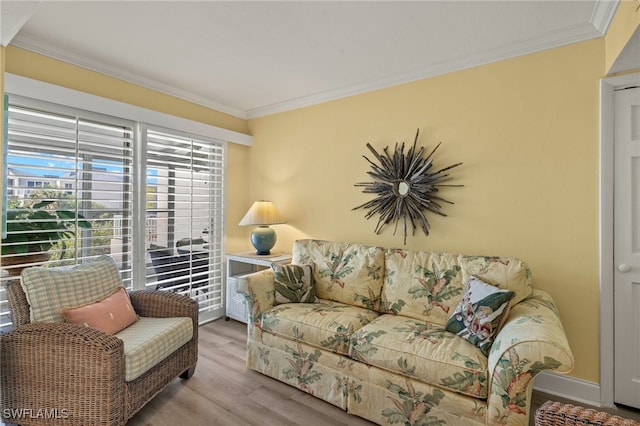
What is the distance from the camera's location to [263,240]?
349 cm

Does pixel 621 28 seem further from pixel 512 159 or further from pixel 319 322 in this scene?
pixel 319 322

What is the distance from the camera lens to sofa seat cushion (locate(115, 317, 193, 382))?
185cm

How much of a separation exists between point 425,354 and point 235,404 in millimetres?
1286

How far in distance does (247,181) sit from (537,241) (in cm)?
314

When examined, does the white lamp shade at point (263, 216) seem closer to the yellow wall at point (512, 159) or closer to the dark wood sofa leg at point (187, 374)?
the yellow wall at point (512, 159)

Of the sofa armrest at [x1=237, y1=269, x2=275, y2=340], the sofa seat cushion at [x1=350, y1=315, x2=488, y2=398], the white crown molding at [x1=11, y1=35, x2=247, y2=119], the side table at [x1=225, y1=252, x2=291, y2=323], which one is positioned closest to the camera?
the sofa seat cushion at [x1=350, y1=315, x2=488, y2=398]

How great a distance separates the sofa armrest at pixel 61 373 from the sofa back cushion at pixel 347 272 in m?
1.56

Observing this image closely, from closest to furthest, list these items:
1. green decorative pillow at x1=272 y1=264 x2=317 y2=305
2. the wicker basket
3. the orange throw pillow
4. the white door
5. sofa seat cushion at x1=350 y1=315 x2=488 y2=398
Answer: the wicker basket
sofa seat cushion at x1=350 y1=315 x2=488 y2=398
the orange throw pillow
the white door
green decorative pillow at x1=272 y1=264 x2=317 y2=305

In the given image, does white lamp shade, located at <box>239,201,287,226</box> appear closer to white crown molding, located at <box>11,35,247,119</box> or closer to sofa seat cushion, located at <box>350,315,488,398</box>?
white crown molding, located at <box>11,35,247,119</box>

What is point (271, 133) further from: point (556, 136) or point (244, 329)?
point (556, 136)

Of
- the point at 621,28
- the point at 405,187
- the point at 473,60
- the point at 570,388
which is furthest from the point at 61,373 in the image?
the point at 621,28

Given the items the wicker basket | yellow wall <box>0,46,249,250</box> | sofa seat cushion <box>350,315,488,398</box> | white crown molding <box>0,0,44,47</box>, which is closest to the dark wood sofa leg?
sofa seat cushion <box>350,315,488,398</box>

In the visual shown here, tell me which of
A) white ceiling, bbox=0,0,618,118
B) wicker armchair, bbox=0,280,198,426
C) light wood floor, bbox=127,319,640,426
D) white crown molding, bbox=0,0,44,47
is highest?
white ceiling, bbox=0,0,618,118

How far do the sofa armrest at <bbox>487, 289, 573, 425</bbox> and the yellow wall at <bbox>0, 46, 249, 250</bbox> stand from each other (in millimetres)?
3042
